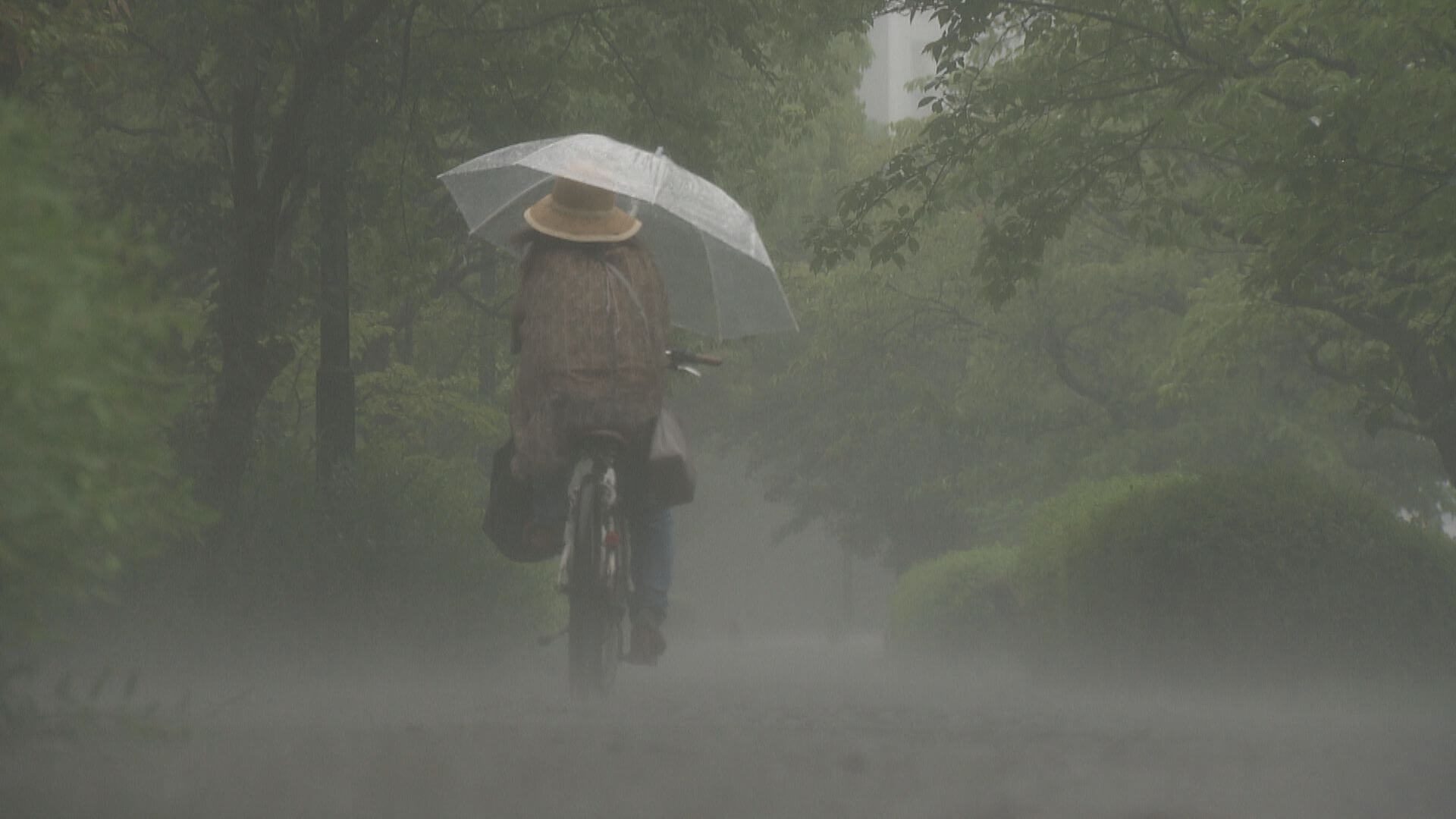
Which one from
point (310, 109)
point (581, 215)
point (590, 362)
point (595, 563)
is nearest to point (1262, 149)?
point (581, 215)

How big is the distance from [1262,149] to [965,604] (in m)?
14.7

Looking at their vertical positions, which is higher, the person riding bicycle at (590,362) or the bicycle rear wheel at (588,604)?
the person riding bicycle at (590,362)

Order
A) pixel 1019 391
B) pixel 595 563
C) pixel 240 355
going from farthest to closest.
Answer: pixel 1019 391 → pixel 240 355 → pixel 595 563

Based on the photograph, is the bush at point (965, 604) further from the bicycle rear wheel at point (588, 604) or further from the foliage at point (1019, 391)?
the bicycle rear wheel at point (588, 604)

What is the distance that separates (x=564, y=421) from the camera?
714cm

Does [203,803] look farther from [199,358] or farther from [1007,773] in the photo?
[199,358]

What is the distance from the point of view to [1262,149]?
1100 cm

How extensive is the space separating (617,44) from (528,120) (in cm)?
162

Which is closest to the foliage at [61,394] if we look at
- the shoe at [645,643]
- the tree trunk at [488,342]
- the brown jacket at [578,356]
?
the brown jacket at [578,356]

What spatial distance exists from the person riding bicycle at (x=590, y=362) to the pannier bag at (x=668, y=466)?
6 centimetres

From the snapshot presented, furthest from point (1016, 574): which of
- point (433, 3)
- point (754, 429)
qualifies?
point (754, 429)

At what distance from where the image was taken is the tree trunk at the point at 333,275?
11.4 metres

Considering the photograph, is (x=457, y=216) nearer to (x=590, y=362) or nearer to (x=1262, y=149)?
(x=1262, y=149)

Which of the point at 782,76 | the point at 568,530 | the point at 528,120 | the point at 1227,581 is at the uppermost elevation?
the point at 782,76
